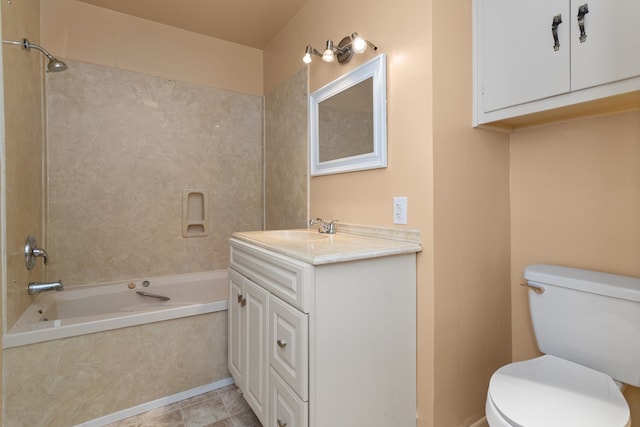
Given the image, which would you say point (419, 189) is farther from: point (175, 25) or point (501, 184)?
point (175, 25)

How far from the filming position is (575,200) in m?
1.37

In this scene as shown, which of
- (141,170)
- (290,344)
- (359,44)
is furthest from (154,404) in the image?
(359,44)

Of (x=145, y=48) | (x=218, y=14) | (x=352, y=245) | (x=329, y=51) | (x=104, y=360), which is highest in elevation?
(x=218, y=14)

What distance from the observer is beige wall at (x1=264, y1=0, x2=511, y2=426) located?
1273mm

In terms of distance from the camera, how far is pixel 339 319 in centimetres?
111

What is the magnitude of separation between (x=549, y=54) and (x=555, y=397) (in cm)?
123

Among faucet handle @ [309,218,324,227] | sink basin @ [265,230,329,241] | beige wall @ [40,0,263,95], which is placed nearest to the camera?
sink basin @ [265,230,329,241]

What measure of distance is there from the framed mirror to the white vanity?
0.44m

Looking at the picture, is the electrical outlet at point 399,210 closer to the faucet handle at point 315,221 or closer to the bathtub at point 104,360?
the faucet handle at point 315,221

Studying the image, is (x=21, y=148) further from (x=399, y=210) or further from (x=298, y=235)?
(x=399, y=210)

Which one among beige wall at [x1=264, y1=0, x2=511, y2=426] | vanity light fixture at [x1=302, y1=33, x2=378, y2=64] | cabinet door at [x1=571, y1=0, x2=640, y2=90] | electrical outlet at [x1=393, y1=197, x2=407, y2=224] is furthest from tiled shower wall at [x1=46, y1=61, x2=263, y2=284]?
cabinet door at [x1=571, y1=0, x2=640, y2=90]

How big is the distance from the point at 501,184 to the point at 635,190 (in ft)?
1.55

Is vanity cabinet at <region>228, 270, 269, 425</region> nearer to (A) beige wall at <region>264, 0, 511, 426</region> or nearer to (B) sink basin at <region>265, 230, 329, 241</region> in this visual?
(B) sink basin at <region>265, 230, 329, 241</region>

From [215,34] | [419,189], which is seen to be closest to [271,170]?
[215,34]
